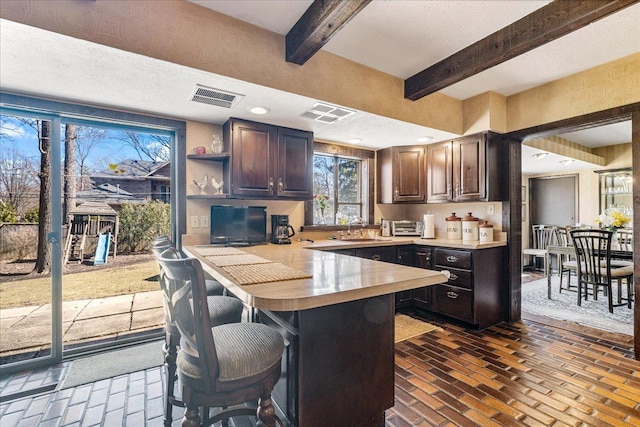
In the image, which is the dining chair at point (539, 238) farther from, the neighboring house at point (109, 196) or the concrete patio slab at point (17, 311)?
the concrete patio slab at point (17, 311)

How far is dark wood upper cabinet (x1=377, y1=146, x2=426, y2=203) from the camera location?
402 cm

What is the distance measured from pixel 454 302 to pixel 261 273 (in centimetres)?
258

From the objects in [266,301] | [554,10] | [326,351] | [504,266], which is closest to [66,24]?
[266,301]

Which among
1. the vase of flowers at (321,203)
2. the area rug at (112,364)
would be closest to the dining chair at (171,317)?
the area rug at (112,364)

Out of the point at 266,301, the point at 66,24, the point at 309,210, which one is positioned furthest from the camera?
the point at 309,210

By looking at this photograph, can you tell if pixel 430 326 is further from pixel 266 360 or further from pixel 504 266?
pixel 266 360

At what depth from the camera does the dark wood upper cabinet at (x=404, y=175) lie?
158 inches

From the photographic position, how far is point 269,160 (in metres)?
3.11

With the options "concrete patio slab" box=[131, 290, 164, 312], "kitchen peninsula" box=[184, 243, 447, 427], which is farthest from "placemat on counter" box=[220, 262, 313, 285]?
"concrete patio slab" box=[131, 290, 164, 312]

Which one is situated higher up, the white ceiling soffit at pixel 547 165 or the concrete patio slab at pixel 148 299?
the white ceiling soffit at pixel 547 165

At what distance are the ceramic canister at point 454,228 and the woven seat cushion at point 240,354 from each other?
3.11m

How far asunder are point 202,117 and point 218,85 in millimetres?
845

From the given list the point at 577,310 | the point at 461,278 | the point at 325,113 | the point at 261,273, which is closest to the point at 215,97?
the point at 325,113

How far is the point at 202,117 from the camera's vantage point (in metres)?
2.96
